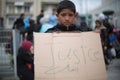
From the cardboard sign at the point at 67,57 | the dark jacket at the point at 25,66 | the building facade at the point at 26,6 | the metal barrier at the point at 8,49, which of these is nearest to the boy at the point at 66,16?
the cardboard sign at the point at 67,57

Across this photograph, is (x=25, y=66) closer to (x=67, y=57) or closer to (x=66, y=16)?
(x=66, y=16)

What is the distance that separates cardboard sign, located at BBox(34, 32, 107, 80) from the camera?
12.1 ft

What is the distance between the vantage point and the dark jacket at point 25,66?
799 cm

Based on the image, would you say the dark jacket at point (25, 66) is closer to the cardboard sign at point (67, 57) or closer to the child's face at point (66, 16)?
the child's face at point (66, 16)

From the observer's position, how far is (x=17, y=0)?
41.7 metres

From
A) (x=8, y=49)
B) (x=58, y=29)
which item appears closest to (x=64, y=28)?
(x=58, y=29)

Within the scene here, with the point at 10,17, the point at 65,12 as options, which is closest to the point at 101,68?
the point at 65,12

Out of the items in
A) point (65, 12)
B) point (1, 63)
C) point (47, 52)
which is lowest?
point (1, 63)

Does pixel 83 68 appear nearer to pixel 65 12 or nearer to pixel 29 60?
pixel 65 12

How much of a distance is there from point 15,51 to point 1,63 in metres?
0.56

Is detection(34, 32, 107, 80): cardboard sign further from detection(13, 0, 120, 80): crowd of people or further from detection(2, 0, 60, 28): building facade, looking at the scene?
detection(2, 0, 60, 28): building facade

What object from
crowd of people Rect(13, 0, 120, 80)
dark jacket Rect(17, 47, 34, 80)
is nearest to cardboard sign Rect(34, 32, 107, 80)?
crowd of people Rect(13, 0, 120, 80)

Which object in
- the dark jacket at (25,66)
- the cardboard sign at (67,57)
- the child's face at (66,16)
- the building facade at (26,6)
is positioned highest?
the building facade at (26,6)

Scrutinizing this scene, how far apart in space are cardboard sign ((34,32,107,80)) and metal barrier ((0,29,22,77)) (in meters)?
6.78
